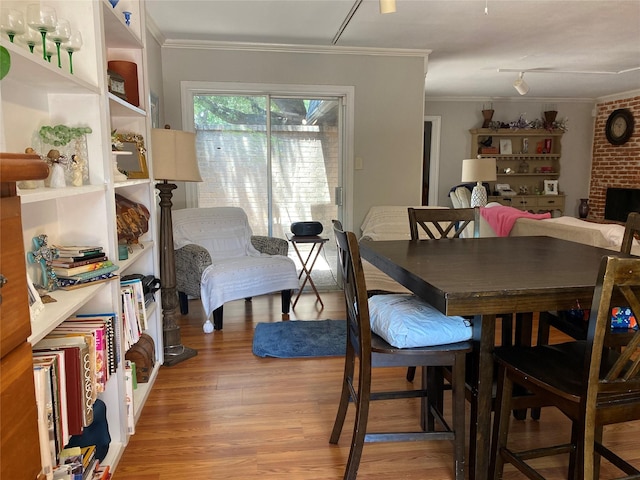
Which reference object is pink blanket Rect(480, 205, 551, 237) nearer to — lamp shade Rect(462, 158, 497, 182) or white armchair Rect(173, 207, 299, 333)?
white armchair Rect(173, 207, 299, 333)

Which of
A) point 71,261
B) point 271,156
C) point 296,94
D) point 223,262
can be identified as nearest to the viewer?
point 71,261

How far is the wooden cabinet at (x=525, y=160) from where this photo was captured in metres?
7.04

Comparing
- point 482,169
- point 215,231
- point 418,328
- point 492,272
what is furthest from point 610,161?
point 418,328

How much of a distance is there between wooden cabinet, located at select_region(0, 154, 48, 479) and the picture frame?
1.65 metres

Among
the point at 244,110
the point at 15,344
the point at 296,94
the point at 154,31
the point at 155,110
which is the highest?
the point at 154,31

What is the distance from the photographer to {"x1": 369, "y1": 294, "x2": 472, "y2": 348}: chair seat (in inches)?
60.9

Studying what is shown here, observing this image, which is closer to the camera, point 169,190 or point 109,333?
point 109,333

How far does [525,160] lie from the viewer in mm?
7262

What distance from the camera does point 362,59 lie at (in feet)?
14.3

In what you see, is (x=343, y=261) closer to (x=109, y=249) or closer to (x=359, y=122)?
(x=109, y=249)

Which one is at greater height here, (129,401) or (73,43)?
(73,43)

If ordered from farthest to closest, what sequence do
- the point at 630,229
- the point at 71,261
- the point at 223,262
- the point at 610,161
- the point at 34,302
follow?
the point at 610,161 < the point at 223,262 < the point at 630,229 < the point at 71,261 < the point at 34,302

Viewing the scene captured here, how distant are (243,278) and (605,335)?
256 centimetres

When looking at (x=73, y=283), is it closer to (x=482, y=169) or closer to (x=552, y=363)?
(x=552, y=363)
